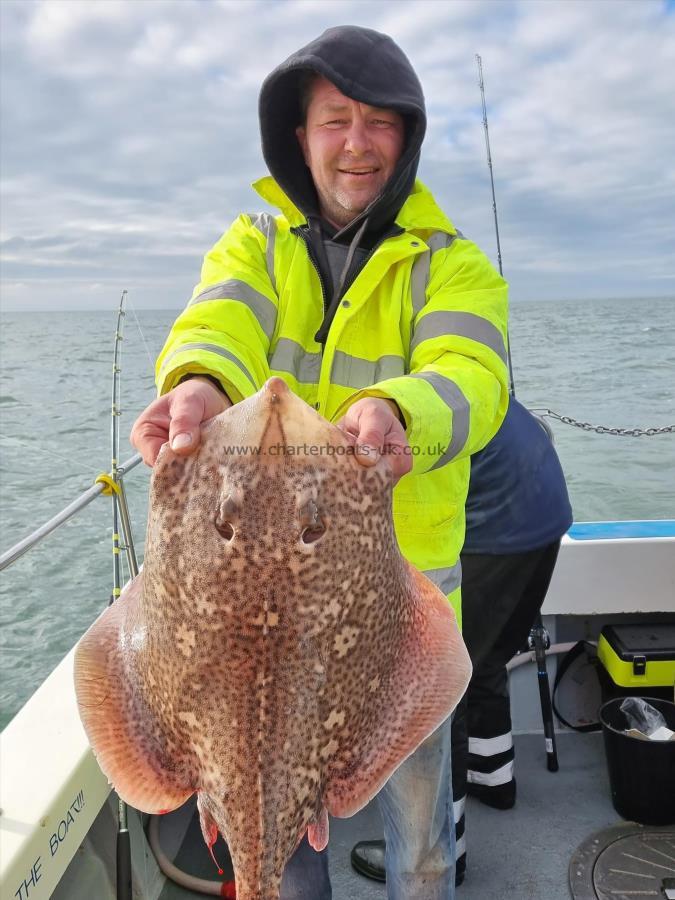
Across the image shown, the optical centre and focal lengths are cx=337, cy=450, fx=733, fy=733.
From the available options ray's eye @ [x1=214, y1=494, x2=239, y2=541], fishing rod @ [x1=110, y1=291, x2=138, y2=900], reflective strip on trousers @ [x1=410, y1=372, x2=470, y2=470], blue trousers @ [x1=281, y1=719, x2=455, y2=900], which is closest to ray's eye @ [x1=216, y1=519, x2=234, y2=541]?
ray's eye @ [x1=214, y1=494, x2=239, y2=541]

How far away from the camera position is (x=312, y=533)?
57.3 inches

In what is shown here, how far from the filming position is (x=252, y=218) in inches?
101

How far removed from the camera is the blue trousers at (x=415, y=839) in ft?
7.84

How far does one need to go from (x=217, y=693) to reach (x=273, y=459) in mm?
480

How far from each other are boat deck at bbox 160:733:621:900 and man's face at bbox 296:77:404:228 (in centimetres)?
308

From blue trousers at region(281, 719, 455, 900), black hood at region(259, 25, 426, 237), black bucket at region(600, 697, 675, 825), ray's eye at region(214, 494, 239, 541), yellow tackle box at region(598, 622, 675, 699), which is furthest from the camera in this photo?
yellow tackle box at region(598, 622, 675, 699)

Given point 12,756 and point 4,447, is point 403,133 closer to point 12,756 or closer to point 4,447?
point 12,756

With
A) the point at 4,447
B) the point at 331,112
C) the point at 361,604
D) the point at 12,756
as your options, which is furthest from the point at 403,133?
the point at 4,447

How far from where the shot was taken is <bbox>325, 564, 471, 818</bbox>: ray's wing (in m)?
1.59

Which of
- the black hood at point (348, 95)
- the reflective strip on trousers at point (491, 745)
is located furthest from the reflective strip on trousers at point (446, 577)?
the reflective strip on trousers at point (491, 745)

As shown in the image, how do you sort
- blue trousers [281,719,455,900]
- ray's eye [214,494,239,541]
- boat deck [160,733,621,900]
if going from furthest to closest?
boat deck [160,733,621,900] < blue trousers [281,719,455,900] < ray's eye [214,494,239,541]

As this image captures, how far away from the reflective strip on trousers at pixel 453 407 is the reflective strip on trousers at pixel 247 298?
62 cm

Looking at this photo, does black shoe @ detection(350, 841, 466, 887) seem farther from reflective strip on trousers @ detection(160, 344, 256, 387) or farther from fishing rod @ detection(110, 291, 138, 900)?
reflective strip on trousers @ detection(160, 344, 256, 387)

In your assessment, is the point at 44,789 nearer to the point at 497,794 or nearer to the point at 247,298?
the point at 247,298
